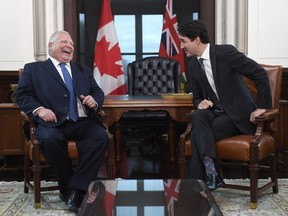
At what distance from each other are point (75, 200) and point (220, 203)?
88 cm

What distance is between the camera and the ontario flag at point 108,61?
5426mm

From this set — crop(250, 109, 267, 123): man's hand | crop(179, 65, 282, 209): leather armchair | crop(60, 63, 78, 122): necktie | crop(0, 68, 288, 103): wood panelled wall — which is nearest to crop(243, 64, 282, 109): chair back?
crop(179, 65, 282, 209): leather armchair

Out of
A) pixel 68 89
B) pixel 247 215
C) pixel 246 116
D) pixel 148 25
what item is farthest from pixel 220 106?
pixel 148 25

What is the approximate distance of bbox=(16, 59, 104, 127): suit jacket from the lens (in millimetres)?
2857

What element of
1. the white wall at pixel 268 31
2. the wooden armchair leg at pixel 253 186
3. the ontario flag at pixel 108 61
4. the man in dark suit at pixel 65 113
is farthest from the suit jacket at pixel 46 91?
the white wall at pixel 268 31

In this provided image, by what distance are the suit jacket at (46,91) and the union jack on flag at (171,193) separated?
0.96m

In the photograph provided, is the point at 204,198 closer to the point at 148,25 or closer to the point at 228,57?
the point at 228,57

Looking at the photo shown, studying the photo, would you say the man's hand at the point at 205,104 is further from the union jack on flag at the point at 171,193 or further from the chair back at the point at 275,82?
the union jack on flag at the point at 171,193

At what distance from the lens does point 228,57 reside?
114 inches

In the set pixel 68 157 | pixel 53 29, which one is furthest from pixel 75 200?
pixel 53 29

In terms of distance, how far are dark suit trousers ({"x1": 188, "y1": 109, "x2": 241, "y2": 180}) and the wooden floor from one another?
0.83m

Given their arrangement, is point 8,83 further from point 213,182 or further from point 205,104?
point 213,182

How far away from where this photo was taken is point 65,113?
2.88m

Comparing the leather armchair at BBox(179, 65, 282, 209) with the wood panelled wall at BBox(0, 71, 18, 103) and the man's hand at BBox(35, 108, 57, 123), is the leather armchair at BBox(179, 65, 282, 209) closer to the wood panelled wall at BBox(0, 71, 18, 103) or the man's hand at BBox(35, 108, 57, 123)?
the man's hand at BBox(35, 108, 57, 123)
